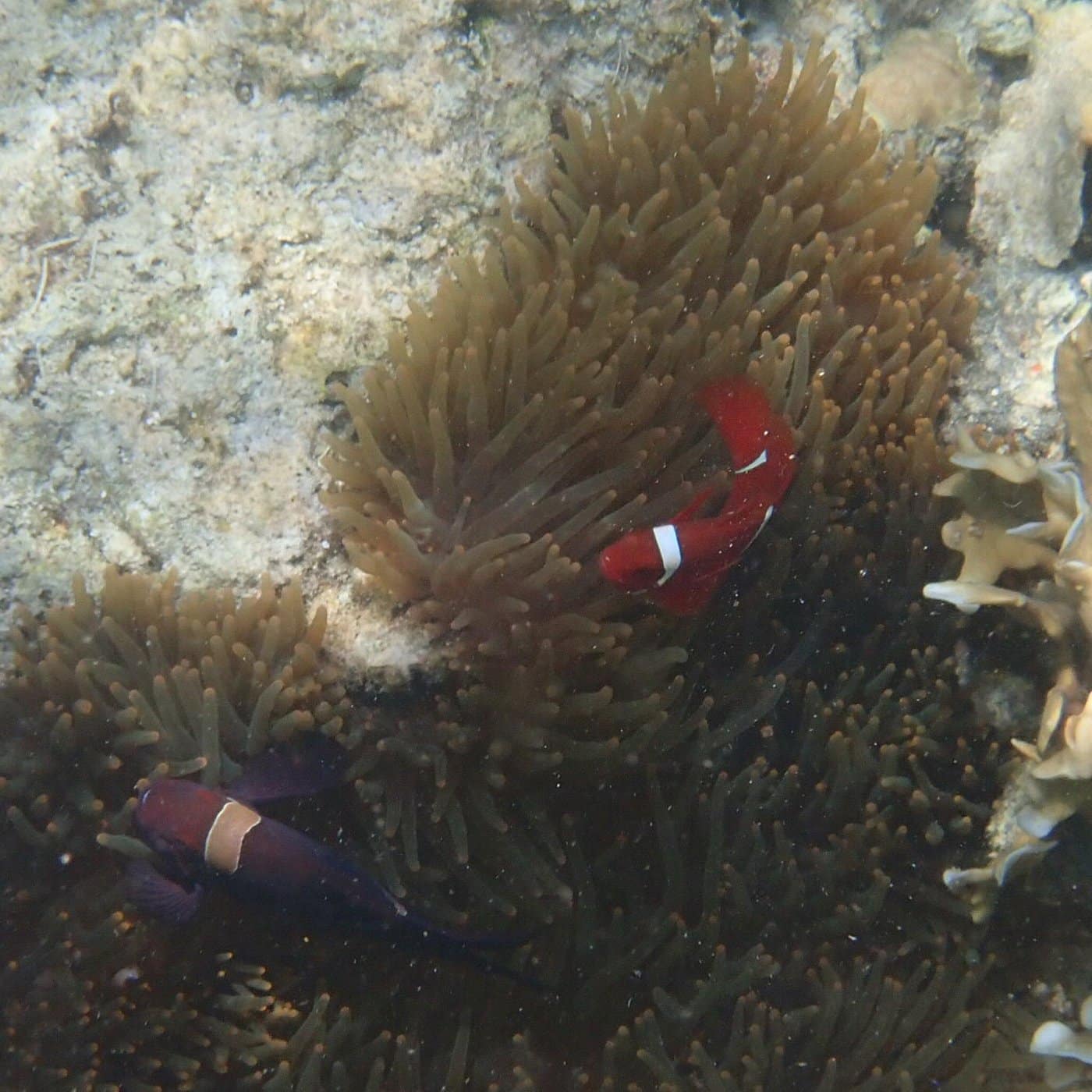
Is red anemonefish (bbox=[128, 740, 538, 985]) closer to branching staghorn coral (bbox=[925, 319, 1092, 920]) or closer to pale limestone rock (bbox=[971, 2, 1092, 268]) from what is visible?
branching staghorn coral (bbox=[925, 319, 1092, 920])

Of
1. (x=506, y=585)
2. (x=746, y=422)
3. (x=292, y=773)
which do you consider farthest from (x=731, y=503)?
(x=292, y=773)

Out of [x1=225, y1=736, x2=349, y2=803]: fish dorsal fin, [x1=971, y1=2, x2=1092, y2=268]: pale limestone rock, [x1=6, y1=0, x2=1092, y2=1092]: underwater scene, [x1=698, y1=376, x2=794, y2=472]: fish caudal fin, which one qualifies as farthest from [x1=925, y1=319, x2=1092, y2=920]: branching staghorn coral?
[x1=225, y1=736, x2=349, y2=803]: fish dorsal fin

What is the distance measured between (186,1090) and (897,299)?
2893mm

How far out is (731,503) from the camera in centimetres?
244

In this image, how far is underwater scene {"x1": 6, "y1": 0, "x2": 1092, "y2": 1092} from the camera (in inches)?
88.5

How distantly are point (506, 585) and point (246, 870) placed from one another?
91 centimetres

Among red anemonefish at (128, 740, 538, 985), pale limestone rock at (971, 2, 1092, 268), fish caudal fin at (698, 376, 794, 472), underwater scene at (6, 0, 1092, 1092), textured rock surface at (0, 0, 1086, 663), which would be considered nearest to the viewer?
red anemonefish at (128, 740, 538, 985)

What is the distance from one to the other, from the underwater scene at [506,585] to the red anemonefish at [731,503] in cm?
2

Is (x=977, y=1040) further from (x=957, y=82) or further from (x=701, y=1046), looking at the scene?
(x=957, y=82)

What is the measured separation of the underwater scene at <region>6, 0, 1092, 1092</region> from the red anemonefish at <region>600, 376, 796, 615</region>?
0.02m

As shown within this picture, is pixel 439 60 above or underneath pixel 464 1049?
above

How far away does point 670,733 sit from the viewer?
96.5 inches

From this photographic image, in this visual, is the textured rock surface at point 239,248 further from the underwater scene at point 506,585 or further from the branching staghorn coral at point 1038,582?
the branching staghorn coral at point 1038,582

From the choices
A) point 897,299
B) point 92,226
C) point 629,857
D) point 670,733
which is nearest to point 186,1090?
point 629,857
